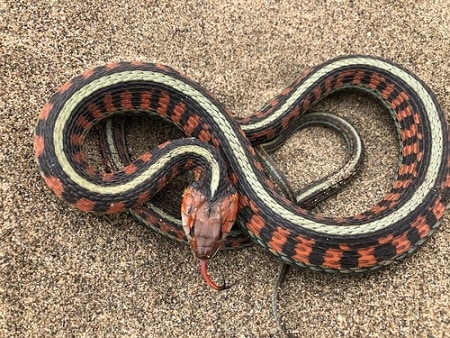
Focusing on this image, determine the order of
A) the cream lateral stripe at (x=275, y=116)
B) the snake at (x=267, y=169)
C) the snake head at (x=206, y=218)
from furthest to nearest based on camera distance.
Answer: the snake at (x=267, y=169) < the cream lateral stripe at (x=275, y=116) < the snake head at (x=206, y=218)

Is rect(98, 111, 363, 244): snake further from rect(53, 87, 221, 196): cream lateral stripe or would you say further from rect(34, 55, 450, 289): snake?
rect(53, 87, 221, 196): cream lateral stripe

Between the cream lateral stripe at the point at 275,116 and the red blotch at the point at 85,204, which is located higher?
the cream lateral stripe at the point at 275,116

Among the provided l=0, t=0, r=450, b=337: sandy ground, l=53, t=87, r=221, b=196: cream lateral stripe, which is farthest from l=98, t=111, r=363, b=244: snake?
l=53, t=87, r=221, b=196: cream lateral stripe

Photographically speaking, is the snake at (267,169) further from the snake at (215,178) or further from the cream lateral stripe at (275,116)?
the cream lateral stripe at (275,116)

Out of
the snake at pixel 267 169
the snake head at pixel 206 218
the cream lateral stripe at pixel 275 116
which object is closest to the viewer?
the snake head at pixel 206 218

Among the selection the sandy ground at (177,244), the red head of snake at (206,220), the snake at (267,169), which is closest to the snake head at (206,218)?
the red head of snake at (206,220)

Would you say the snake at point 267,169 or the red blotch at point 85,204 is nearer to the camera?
the red blotch at point 85,204

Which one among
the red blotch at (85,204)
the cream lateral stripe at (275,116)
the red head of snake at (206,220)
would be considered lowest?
the red blotch at (85,204)
